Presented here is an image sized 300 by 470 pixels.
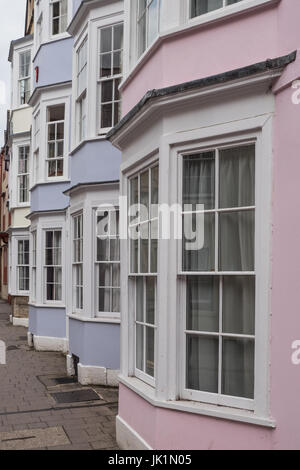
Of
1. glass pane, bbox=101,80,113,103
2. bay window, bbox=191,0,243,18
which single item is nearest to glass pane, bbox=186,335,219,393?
bay window, bbox=191,0,243,18

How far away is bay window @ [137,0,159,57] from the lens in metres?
A: 5.92

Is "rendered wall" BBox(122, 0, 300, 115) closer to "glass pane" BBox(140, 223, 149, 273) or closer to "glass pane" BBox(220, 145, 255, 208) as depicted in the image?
"glass pane" BBox(220, 145, 255, 208)

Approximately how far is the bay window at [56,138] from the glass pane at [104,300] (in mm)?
4613

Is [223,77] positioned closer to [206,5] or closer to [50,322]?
[206,5]

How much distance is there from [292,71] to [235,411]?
9.51ft

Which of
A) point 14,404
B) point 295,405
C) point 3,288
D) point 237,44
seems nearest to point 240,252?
point 295,405

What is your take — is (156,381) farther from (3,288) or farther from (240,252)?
(3,288)

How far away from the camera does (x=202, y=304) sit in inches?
198

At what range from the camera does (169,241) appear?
5199mm

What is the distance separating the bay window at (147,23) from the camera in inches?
233

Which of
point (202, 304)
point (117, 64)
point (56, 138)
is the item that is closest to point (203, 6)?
point (202, 304)

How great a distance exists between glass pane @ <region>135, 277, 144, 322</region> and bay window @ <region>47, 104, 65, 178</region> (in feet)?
25.0

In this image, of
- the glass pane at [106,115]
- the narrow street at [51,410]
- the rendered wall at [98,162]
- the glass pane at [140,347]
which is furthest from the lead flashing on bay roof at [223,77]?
the glass pane at [106,115]

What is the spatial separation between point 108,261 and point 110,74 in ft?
11.1
